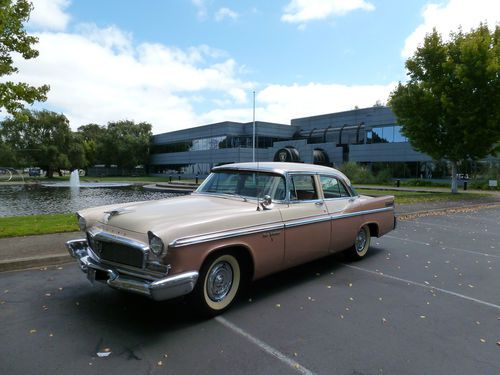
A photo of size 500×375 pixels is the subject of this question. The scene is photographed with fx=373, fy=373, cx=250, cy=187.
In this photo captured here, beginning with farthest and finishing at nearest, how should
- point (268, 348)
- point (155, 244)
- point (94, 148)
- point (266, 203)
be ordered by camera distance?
point (94, 148) < point (266, 203) < point (155, 244) < point (268, 348)

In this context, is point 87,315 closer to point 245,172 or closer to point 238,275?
point 238,275

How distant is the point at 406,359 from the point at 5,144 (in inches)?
2388

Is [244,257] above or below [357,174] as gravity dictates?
below

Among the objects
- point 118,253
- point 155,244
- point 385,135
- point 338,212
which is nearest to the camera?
point 155,244

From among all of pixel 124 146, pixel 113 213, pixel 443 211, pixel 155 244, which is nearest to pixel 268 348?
pixel 155 244

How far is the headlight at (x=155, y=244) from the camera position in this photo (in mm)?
3584

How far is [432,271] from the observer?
6.06m

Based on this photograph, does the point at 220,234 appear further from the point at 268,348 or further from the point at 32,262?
the point at 32,262

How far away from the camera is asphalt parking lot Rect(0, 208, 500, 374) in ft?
10.3

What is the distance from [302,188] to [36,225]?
677cm

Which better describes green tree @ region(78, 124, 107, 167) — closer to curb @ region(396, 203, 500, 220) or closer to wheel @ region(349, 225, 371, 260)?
curb @ region(396, 203, 500, 220)

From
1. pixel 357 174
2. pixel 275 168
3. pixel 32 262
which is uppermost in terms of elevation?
pixel 275 168

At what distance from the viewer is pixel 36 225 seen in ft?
28.9

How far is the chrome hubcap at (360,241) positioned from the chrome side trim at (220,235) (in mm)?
2488
